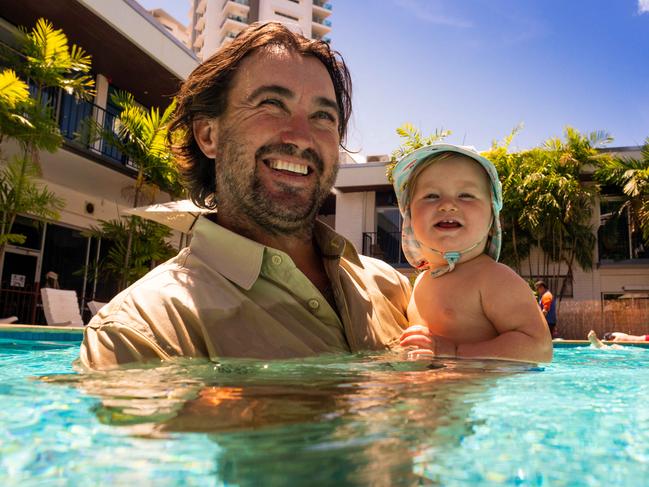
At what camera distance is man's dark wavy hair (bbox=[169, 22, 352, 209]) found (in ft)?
8.56

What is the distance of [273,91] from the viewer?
244 centimetres

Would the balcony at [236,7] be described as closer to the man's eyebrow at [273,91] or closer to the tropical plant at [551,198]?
the tropical plant at [551,198]

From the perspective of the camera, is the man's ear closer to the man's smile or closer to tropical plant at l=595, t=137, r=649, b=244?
the man's smile

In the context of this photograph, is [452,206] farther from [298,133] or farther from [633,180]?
[633,180]

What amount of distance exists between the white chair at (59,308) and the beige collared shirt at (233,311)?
24.5 feet

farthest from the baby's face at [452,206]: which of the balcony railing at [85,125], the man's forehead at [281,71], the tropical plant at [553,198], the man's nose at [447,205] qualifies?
the tropical plant at [553,198]

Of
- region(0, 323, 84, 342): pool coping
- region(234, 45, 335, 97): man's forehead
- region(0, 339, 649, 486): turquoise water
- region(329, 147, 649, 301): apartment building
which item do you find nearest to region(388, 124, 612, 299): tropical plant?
region(329, 147, 649, 301): apartment building

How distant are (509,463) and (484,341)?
1.67 meters

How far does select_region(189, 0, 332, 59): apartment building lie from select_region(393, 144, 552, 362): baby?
58.8 metres

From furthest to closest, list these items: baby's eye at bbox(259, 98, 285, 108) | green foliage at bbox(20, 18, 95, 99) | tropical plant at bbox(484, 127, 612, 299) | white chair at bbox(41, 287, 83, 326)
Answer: tropical plant at bbox(484, 127, 612, 299) → green foliage at bbox(20, 18, 95, 99) → white chair at bbox(41, 287, 83, 326) → baby's eye at bbox(259, 98, 285, 108)

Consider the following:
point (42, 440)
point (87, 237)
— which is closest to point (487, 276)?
point (42, 440)

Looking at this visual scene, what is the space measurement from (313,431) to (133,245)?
39.8 ft

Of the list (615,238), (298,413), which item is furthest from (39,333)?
(615,238)

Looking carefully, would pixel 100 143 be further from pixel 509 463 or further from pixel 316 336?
pixel 509 463
